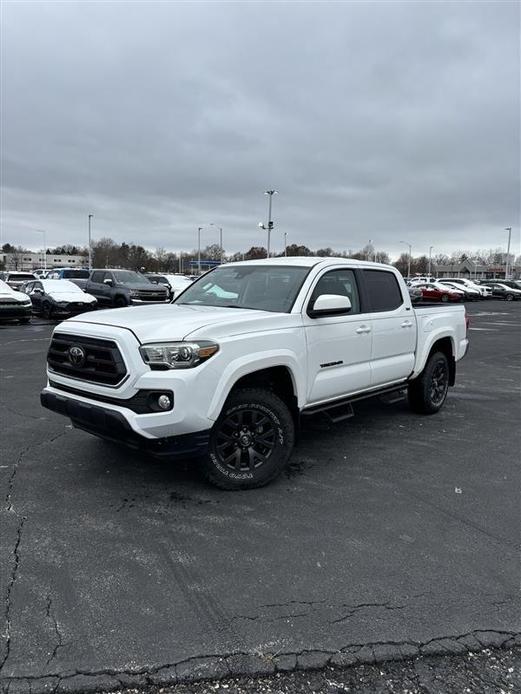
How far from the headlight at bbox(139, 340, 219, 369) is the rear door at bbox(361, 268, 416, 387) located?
238 cm

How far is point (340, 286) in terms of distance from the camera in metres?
5.30

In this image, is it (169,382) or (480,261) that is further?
(480,261)

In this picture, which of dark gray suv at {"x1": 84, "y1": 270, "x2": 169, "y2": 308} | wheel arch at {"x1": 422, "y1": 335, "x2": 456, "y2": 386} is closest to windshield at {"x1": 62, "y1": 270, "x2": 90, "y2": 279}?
dark gray suv at {"x1": 84, "y1": 270, "x2": 169, "y2": 308}

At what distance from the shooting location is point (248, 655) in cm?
244

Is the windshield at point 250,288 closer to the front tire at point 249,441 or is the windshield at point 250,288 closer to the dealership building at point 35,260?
the front tire at point 249,441

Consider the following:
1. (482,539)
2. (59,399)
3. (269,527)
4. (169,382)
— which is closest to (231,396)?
(169,382)

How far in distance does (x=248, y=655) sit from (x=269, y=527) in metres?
1.20

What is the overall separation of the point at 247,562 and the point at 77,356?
82.3 inches

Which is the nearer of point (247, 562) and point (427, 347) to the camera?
point (247, 562)

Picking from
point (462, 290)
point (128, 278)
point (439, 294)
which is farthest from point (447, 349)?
point (462, 290)

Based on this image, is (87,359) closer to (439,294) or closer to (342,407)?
(342,407)

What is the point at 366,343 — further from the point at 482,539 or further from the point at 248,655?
the point at 248,655

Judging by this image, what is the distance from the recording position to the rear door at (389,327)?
5.54 m

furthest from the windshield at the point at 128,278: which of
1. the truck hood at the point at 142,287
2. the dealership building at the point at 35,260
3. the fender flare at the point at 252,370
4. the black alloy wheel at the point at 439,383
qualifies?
the dealership building at the point at 35,260
